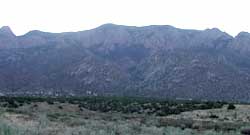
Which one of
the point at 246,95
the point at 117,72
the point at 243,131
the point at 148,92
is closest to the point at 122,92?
the point at 148,92

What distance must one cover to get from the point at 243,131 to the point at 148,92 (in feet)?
410

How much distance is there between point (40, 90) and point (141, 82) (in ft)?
110

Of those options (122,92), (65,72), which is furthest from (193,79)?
(65,72)

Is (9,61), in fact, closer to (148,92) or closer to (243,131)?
(148,92)

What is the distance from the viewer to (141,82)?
16938 cm

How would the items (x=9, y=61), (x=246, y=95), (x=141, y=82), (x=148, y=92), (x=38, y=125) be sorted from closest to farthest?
(x=38, y=125), (x=246, y=95), (x=148, y=92), (x=141, y=82), (x=9, y=61)

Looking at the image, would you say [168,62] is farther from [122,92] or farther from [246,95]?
[246,95]

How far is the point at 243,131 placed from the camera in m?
27.2

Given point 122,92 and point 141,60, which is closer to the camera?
point 122,92

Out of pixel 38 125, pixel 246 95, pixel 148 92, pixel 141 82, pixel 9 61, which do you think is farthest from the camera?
pixel 9 61

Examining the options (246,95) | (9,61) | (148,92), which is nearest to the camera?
(246,95)

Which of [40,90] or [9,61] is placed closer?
[40,90]

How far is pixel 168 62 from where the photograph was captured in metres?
162

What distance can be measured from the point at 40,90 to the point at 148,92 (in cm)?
3323
